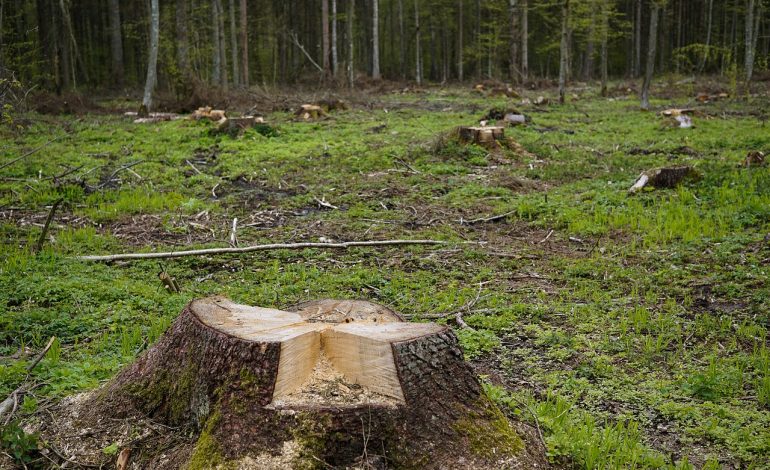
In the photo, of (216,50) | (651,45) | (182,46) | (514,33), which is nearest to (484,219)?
(651,45)

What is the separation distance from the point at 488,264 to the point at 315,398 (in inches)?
188

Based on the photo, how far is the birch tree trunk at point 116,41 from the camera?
93.6 feet

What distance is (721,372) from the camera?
4.50m

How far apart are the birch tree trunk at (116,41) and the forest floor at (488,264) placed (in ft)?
53.8

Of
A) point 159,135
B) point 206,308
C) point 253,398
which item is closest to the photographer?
point 253,398

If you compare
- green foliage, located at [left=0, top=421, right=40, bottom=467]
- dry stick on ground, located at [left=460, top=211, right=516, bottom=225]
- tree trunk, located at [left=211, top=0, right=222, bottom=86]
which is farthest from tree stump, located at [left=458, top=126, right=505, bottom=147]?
tree trunk, located at [left=211, top=0, right=222, bottom=86]

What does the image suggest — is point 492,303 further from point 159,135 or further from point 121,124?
point 121,124

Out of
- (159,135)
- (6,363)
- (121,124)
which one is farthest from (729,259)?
(121,124)

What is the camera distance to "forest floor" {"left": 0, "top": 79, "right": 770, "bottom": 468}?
416 centimetres

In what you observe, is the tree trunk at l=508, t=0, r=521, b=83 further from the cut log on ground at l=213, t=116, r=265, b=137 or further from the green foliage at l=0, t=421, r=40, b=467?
the green foliage at l=0, t=421, r=40, b=467

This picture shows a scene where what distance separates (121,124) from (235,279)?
555 inches

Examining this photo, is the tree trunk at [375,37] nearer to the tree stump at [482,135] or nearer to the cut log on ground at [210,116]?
the cut log on ground at [210,116]

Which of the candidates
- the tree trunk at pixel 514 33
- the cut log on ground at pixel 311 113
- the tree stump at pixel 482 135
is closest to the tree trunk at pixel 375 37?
the tree trunk at pixel 514 33

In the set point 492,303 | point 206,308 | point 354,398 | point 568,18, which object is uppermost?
point 568,18
